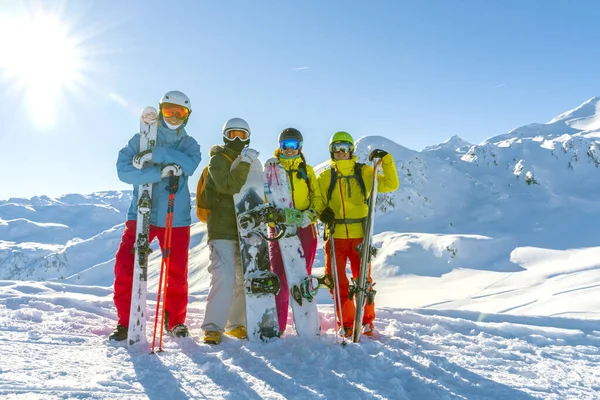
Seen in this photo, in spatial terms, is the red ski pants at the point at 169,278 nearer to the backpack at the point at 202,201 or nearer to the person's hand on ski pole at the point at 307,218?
the backpack at the point at 202,201

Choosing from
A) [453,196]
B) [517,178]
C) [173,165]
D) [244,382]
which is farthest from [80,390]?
[517,178]

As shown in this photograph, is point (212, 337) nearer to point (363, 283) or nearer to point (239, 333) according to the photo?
point (239, 333)

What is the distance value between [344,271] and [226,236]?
1436mm

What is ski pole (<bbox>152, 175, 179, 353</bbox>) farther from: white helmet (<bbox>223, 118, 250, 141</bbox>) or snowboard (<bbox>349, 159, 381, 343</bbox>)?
snowboard (<bbox>349, 159, 381, 343</bbox>)

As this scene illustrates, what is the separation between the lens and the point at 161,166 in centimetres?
440

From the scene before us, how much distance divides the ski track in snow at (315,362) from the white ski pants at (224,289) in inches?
10.7

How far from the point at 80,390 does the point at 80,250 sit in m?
183

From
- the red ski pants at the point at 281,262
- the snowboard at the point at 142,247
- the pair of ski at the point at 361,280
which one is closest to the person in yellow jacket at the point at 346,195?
the pair of ski at the point at 361,280

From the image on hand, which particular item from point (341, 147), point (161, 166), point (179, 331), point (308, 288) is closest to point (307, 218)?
point (308, 288)

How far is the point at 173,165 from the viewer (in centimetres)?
434

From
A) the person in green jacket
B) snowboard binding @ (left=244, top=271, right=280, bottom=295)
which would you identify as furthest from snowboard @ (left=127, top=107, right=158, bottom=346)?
snowboard binding @ (left=244, top=271, right=280, bottom=295)

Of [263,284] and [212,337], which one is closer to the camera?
[212,337]

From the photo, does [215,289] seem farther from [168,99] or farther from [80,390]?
[168,99]

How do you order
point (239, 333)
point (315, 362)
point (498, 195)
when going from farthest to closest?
point (498, 195) → point (239, 333) → point (315, 362)
